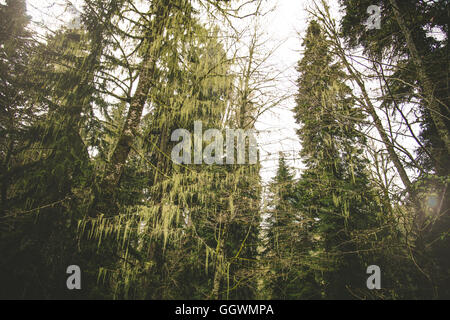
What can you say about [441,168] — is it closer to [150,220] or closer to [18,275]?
[150,220]

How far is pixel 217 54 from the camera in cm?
398

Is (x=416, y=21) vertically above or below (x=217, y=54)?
above

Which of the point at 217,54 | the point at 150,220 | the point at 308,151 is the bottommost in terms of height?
the point at 150,220

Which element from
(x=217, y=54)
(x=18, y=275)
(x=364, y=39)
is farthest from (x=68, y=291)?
(x=364, y=39)

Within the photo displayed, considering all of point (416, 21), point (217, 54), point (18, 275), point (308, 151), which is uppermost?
point (416, 21)

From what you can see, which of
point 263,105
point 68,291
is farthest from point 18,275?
point 263,105

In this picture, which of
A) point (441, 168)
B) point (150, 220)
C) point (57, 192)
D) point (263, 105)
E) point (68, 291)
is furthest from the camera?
point (263, 105)

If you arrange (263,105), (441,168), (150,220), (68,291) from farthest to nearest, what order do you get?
(263,105) < (441,168) < (150,220) < (68,291)

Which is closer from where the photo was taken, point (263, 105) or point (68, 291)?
point (68, 291)

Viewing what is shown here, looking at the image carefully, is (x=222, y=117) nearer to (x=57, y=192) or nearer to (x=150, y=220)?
(x=150, y=220)

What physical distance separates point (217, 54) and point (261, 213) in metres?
3.47

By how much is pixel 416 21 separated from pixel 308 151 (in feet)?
12.7

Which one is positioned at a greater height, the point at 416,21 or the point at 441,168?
the point at 416,21

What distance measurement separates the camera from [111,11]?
328 centimetres
